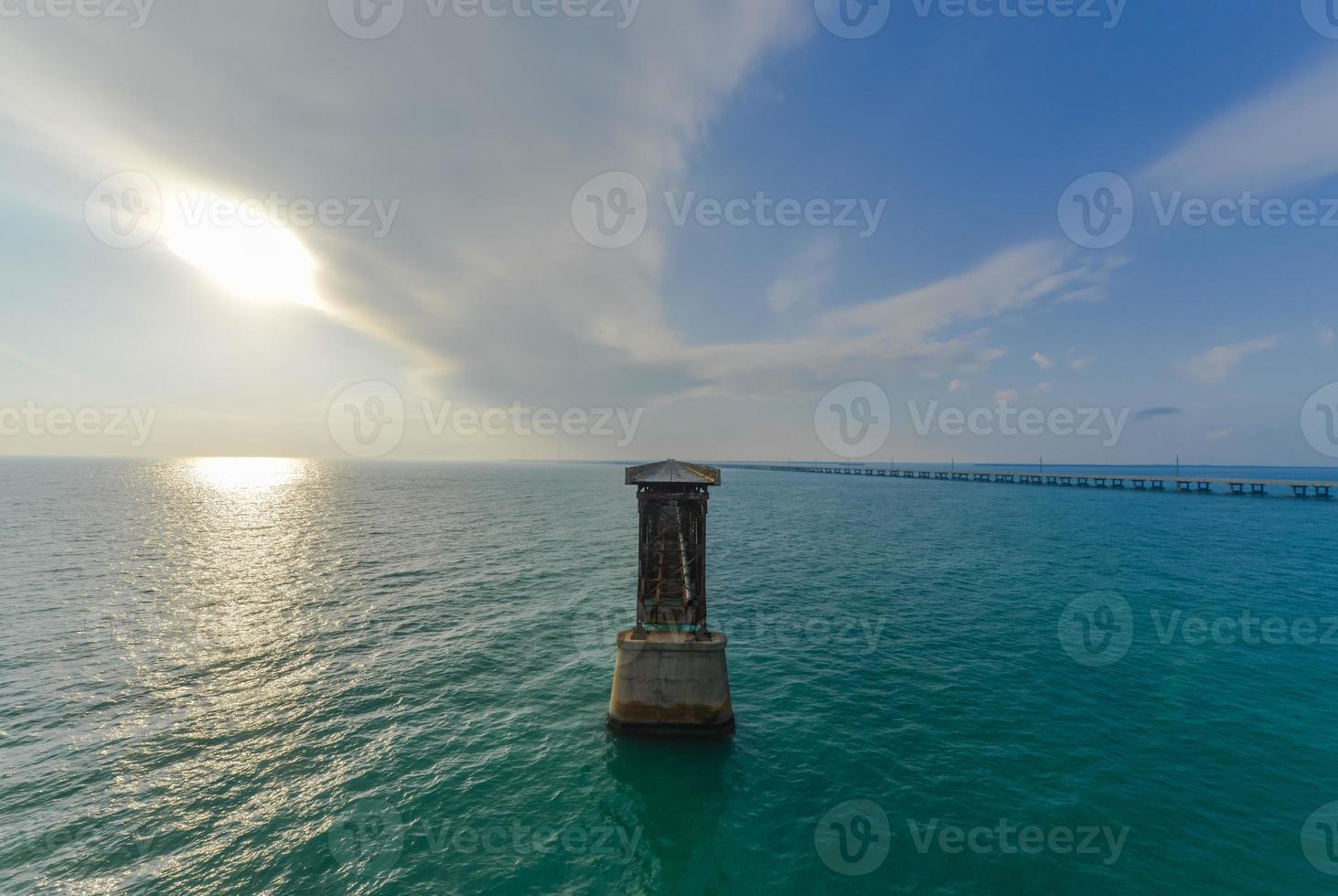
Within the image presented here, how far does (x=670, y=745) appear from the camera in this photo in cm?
1680

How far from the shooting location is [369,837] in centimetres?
1288

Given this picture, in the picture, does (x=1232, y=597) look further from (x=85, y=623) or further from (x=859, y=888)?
(x=85, y=623)

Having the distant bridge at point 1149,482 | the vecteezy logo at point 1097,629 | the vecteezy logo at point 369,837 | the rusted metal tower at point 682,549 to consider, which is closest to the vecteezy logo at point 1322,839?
the vecteezy logo at point 1097,629

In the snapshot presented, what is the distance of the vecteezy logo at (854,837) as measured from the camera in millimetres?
12250

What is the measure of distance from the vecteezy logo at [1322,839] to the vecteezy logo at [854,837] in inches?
418

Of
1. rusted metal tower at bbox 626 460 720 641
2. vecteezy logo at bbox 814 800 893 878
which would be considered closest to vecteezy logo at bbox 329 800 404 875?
rusted metal tower at bbox 626 460 720 641

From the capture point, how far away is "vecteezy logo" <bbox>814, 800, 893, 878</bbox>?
1225 cm

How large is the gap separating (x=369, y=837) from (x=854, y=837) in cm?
1327

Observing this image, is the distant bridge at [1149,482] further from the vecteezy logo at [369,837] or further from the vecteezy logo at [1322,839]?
the vecteezy logo at [369,837]

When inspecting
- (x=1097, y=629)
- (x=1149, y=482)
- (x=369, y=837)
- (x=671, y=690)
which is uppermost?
(x=1149, y=482)

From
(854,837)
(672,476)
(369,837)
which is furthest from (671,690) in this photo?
(369,837)

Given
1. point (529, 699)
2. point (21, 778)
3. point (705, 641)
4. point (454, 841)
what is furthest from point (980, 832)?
point (21, 778)

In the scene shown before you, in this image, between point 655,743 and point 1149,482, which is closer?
point 655,743

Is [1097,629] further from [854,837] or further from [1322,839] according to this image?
[854,837]
